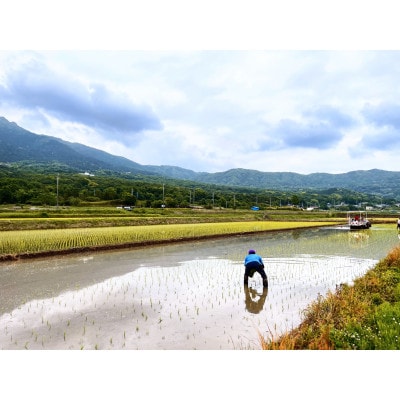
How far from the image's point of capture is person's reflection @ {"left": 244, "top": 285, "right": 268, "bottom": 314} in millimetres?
7707

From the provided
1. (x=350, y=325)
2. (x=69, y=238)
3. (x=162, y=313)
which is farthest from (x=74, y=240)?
(x=350, y=325)

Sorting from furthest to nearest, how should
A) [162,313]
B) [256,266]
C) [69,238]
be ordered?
1. [69,238]
2. [256,266]
3. [162,313]

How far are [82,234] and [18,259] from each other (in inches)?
197

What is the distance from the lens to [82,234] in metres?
19.1

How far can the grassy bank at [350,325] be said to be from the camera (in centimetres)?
497

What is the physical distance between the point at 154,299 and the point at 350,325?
472 centimetres

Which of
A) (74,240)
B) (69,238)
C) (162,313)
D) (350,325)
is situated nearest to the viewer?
(350,325)

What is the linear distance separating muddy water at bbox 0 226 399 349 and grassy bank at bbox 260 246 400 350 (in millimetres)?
594

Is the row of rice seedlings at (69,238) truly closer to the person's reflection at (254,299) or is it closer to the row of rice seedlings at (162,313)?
the row of rice seedlings at (162,313)

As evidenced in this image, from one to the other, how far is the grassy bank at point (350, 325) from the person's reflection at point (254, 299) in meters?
1.15

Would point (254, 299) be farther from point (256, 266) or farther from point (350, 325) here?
point (350, 325)

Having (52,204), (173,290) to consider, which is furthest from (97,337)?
(52,204)

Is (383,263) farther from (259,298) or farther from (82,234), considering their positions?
(82,234)

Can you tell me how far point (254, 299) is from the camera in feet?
28.1
